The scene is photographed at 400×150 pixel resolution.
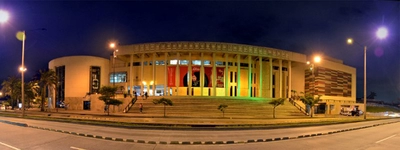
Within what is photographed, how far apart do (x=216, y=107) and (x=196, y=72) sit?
16126 mm

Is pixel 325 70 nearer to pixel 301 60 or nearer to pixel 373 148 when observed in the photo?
pixel 301 60

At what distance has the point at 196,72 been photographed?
200 feet

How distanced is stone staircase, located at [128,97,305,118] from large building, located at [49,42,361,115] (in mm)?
8502

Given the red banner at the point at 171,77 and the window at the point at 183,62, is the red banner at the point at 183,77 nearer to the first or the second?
the window at the point at 183,62

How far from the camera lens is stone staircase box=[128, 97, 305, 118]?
42375 mm

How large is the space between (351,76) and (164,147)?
87194 millimetres

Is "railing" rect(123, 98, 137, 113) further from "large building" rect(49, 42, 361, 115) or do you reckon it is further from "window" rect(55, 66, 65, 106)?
"window" rect(55, 66, 65, 106)

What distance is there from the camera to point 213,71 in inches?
2409

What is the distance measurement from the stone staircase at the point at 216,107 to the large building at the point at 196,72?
335 inches

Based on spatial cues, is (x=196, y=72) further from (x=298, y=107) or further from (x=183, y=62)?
(x=298, y=107)

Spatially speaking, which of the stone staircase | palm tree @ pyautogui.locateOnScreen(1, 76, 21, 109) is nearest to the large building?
the stone staircase

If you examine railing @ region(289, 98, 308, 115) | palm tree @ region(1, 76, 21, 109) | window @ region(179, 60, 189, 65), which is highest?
window @ region(179, 60, 189, 65)

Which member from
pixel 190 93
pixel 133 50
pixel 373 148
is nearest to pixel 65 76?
pixel 133 50

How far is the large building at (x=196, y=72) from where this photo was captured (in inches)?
2379
